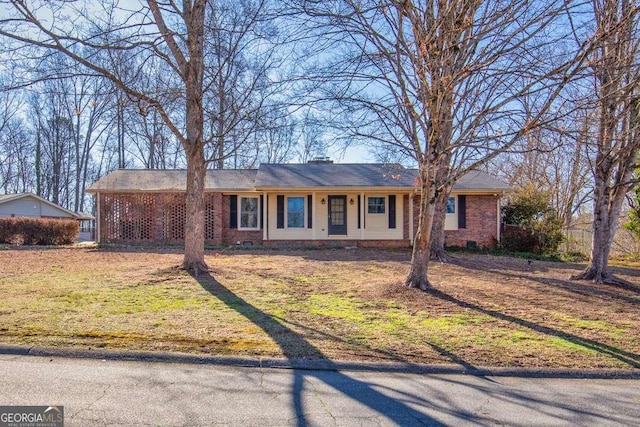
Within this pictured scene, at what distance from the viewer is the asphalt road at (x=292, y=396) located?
10.1ft

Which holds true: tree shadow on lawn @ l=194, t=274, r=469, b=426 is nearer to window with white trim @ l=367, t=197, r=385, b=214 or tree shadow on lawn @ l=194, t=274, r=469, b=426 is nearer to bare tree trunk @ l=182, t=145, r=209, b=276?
bare tree trunk @ l=182, t=145, r=209, b=276

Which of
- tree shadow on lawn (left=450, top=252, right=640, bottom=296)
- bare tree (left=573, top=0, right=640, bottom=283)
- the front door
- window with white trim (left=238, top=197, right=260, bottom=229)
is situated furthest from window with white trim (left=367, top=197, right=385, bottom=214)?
bare tree (left=573, top=0, right=640, bottom=283)

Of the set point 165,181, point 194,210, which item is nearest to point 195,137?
point 194,210

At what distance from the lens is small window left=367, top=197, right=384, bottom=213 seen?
693 inches

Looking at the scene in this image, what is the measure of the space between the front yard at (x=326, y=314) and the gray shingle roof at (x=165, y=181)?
7.76 m

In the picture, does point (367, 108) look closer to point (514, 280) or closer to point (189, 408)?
point (514, 280)

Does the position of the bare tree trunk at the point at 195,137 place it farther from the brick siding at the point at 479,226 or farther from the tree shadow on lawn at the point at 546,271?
the brick siding at the point at 479,226

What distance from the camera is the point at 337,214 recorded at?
17750 millimetres

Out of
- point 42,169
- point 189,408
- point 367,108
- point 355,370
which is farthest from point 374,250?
point 42,169

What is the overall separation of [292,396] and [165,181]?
17.4 m

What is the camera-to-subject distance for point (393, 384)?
375cm

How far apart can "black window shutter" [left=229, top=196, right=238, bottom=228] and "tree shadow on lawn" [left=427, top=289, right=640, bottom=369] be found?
1217cm

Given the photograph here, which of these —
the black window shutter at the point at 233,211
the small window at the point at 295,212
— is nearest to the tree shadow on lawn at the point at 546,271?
the small window at the point at 295,212

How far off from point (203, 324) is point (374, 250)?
11343 millimetres
